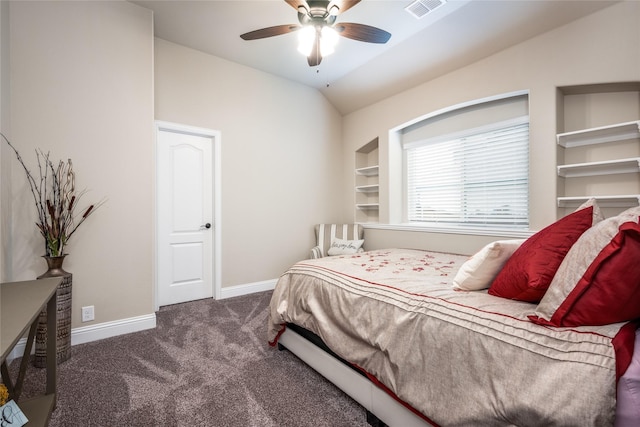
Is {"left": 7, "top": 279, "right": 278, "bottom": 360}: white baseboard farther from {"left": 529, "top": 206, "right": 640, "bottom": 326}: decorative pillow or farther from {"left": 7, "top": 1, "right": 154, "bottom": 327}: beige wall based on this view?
{"left": 529, "top": 206, "right": 640, "bottom": 326}: decorative pillow

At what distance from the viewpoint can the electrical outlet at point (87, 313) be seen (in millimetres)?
2490

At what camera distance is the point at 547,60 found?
2664mm

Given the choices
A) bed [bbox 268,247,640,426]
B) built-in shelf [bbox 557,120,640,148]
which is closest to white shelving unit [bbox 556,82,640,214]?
built-in shelf [bbox 557,120,640,148]

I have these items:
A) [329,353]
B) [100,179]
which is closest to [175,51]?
[100,179]

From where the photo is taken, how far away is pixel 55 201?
2.38 m

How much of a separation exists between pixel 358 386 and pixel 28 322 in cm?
150

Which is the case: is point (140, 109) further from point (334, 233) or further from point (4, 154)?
point (334, 233)

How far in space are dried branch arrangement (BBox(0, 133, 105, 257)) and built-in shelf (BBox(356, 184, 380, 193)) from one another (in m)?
3.48

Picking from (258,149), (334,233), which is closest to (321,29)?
(258,149)

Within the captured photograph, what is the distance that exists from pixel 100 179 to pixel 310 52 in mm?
2199

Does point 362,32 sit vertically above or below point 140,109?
above

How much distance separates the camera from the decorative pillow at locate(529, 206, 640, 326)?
0.90m

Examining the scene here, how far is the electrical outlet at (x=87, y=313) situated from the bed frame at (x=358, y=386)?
5.97 ft

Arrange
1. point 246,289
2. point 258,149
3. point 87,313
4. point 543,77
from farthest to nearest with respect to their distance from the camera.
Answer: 1. point 258,149
2. point 246,289
3. point 543,77
4. point 87,313
